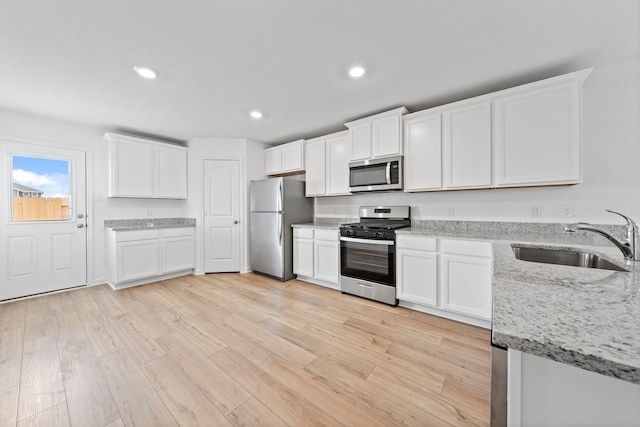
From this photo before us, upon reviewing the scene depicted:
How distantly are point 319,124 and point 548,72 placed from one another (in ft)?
8.13

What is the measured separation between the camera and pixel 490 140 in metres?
2.39

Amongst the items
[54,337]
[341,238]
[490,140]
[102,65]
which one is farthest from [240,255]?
[490,140]

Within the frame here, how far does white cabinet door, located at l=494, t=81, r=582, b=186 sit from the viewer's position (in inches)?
80.5

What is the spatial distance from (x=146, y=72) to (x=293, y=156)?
2215mm

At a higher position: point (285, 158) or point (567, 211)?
point (285, 158)

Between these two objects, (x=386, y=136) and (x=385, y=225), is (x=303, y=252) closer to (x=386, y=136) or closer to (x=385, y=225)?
(x=385, y=225)

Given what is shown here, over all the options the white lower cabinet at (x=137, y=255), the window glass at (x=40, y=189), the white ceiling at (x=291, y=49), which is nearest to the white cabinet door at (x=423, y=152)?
the white ceiling at (x=291, y=49)

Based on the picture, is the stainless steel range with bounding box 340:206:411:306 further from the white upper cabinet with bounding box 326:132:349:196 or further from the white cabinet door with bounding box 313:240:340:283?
the white upper cabinet with bounding box 326:132:349:196

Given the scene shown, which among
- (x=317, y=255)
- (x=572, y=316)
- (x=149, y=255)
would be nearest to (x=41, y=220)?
(x=149, y=255)

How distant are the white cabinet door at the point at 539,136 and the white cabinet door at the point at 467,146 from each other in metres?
0.10

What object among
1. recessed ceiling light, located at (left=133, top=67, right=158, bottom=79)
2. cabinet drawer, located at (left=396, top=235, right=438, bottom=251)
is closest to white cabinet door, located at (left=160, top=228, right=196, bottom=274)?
recessed ceiling light, located at (left=133, top=67, right=158, bottom=79)

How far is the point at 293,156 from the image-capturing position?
4.06 m

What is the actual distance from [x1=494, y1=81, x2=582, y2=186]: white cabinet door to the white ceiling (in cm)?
25

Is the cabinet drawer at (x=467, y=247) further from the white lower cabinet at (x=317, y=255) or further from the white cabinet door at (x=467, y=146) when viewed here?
the white lower cabinet at (x=317, y=255)
